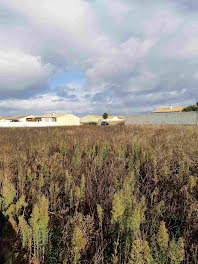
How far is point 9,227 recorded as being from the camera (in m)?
1.38

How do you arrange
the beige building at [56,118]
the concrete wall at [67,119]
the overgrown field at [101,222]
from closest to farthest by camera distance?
1. the overgrown field at [101,222]
2. the concrete wall at [67,119]
3. the beige building at [56,118]

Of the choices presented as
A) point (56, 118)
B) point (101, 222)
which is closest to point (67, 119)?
point (56, 118)

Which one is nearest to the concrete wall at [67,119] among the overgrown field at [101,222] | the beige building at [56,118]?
the beige building at [56,118]

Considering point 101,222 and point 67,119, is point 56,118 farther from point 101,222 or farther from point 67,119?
point 101,222

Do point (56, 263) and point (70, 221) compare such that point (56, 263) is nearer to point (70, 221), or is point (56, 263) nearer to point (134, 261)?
point (70, 221)

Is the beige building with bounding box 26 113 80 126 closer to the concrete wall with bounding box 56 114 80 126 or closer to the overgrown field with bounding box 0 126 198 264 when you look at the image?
the concrete wall with bounding box 56 114 80 126

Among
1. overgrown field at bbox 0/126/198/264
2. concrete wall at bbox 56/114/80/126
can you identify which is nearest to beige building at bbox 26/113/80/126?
concrete wall at bbox 56/114/80/126

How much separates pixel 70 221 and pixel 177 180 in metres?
1.74

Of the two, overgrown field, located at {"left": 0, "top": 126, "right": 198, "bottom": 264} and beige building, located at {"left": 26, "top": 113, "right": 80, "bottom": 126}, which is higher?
beige building, located at {"left": 26, "top": 113, "right": 80, "bottom": 126}

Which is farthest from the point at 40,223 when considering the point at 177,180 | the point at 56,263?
the point at 177,180

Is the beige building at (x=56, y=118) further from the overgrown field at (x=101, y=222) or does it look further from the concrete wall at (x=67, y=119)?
the overgrown field at (x=101, y=222)

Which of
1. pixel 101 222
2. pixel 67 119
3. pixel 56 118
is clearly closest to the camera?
pixel 101 222

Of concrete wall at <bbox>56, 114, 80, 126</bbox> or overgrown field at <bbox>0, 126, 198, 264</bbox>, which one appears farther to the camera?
concrete wall at <bbox>56, 114, 80, 126</bbox>

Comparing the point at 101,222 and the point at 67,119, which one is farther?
the point at 67,119
